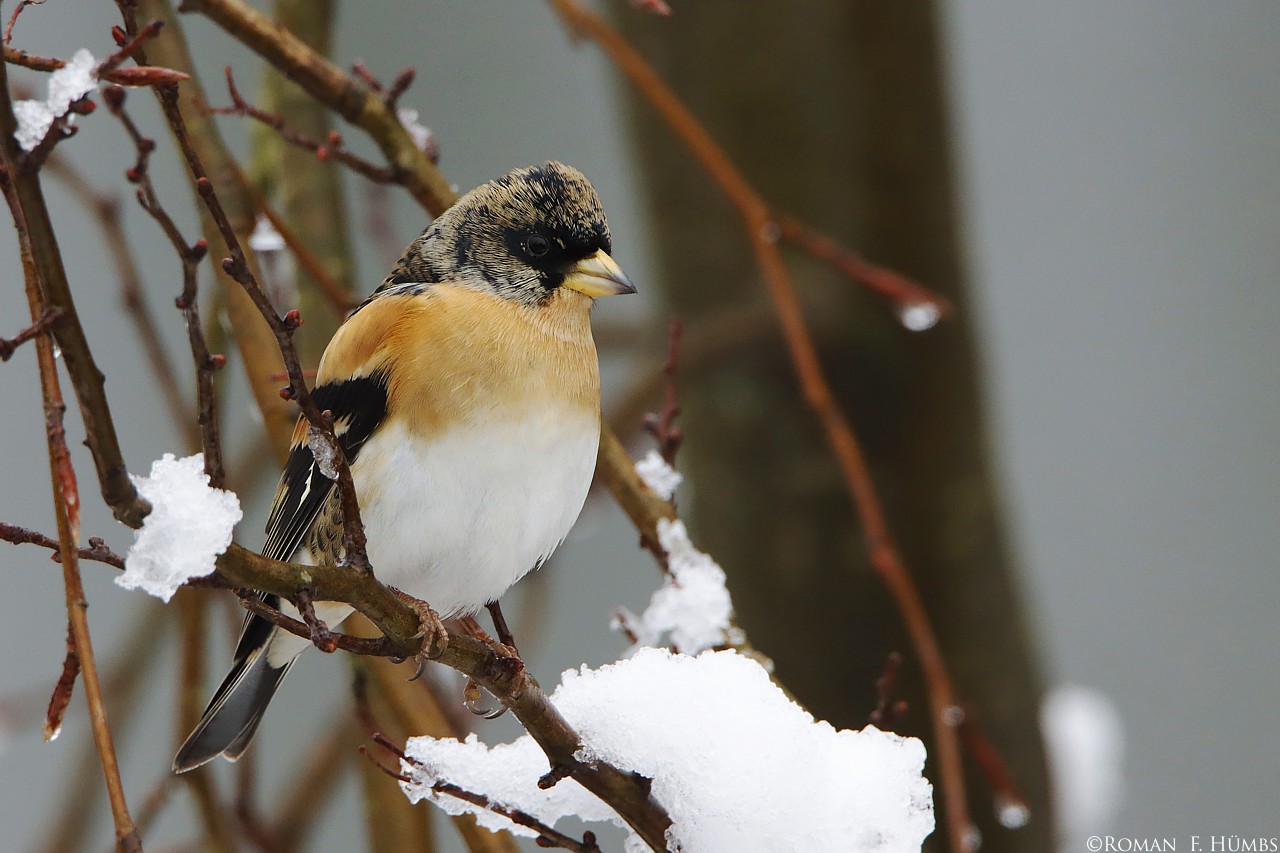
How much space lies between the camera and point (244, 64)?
445cm

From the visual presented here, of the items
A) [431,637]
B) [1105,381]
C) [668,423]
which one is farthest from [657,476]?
[1105,381]

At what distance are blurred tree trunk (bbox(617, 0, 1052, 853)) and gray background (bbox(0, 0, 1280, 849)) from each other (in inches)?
49.1

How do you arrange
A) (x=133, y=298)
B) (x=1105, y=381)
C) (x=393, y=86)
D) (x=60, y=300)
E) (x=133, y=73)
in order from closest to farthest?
(x=60, y=300) < (x=133, y=73) < (x=393, y=86) < (x=133, y=298) < (x=1105, y=381)

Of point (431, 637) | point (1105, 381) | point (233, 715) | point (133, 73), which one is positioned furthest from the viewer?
point (1105, 381)

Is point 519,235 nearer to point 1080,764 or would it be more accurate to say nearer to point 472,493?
point 472,493

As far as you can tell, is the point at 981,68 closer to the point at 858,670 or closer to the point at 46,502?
the point at 858,670

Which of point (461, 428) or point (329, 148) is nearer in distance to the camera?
point (461, 428)

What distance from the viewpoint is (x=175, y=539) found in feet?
2.23

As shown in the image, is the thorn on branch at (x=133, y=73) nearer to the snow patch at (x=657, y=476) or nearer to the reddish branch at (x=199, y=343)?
the reddish branch at (x=199, y=343)

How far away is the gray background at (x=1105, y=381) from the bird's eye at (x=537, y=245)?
74.3 inches

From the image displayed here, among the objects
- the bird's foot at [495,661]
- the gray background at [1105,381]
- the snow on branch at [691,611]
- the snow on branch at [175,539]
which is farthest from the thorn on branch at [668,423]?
the gray background at [1105,381]

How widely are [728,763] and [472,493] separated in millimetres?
410

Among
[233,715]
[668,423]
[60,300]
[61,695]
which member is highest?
[668,423]

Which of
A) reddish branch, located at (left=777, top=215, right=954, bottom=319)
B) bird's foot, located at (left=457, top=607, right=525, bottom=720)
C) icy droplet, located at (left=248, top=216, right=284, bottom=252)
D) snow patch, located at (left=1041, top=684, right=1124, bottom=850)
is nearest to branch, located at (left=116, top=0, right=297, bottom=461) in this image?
icy droplet, located at (left=248, top=216, right=284, bottom=252)
